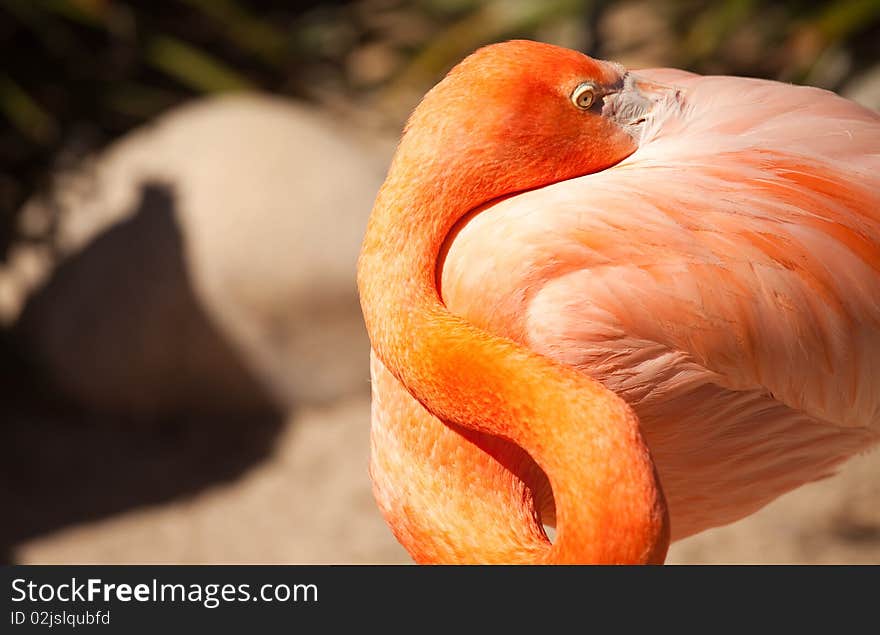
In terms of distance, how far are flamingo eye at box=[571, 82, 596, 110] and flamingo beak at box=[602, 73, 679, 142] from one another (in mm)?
43

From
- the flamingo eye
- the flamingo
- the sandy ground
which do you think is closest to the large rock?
the sandy ground

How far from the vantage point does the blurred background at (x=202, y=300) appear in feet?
13.5

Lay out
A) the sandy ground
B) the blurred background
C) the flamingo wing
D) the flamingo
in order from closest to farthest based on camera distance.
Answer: the flamingo → the flamingo wing → the sandy ground → the blurred background

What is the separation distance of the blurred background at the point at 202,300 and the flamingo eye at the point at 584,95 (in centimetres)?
230

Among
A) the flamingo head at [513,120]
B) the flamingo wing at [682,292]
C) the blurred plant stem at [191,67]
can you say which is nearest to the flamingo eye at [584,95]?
the flamingo head at [513,120]

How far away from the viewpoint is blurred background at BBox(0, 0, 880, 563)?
4.11 meters

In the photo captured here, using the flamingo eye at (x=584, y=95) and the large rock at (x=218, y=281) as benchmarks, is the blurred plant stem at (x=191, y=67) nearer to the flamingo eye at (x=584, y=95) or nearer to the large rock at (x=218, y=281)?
the large rock at (x=218, y=281)

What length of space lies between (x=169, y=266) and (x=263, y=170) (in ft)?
1.98

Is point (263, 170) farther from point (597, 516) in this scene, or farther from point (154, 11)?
point (597, 516)

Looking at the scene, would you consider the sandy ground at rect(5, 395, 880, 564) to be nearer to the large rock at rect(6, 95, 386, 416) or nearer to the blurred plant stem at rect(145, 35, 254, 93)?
the large rock at rect(6, 95, 386, 416)

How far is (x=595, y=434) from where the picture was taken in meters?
1.49

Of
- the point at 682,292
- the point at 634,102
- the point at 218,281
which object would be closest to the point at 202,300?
the point at 218,281

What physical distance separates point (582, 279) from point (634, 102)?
36 cm

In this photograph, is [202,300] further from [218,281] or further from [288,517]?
[288,517]
